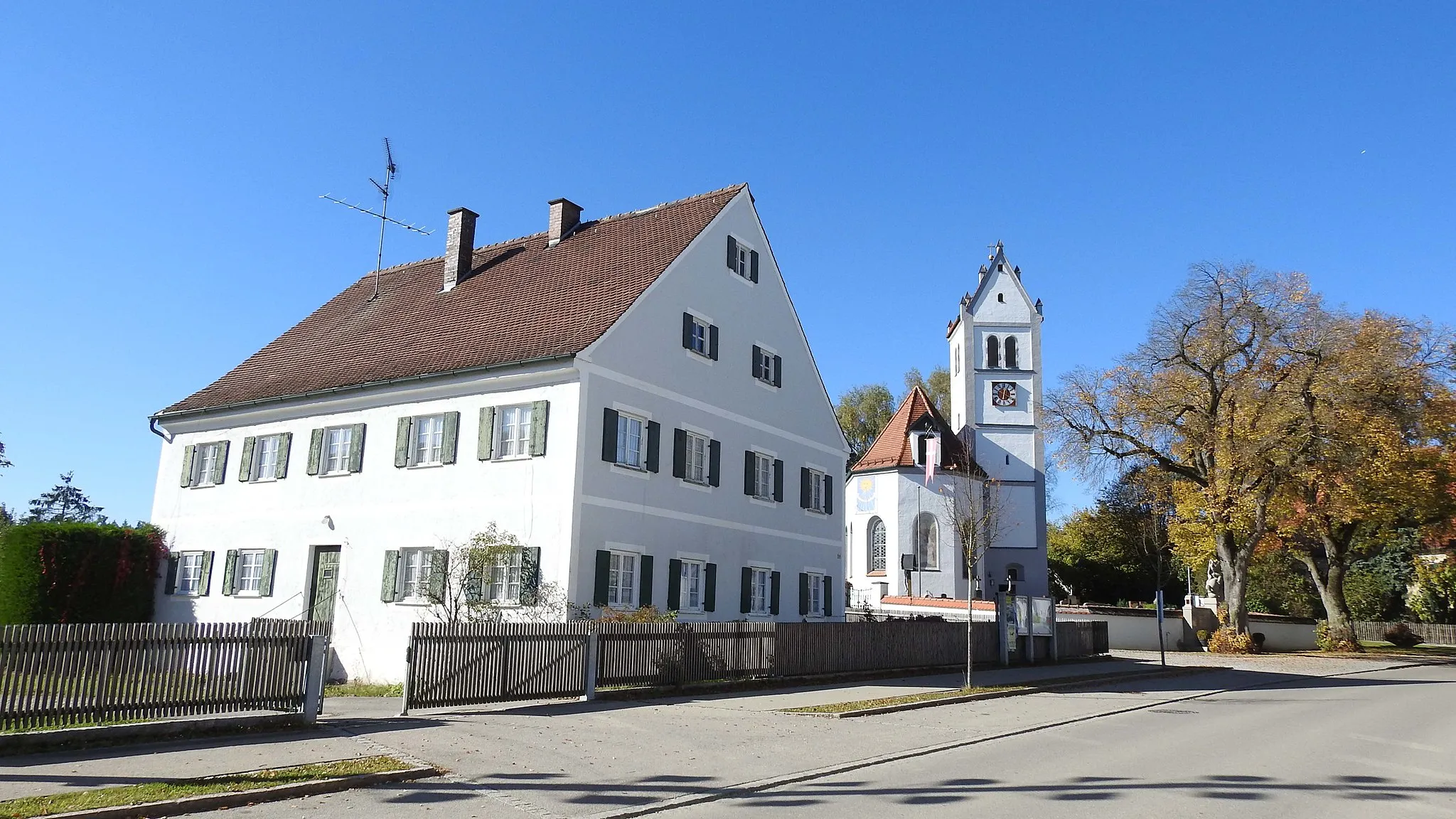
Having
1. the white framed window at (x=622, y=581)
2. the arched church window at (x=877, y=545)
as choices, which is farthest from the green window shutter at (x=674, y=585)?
the arched church window at (x=877, y=545)

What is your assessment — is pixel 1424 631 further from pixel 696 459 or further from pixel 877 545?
pixel 696 459

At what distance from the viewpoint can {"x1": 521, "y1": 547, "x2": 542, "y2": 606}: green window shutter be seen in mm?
20252

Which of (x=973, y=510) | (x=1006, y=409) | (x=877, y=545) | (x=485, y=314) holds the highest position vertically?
(x=1006, y=409)

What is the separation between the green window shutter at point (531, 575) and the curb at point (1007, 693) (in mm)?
6918

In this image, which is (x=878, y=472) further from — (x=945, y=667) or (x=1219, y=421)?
(x=945, y=667)

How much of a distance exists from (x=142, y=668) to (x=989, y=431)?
4523cm

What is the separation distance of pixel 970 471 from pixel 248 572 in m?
34.0

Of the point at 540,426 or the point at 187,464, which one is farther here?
the point at 187,464

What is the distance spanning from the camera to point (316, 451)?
81.6ft

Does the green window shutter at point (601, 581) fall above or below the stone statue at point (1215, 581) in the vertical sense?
below

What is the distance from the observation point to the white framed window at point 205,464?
26984mm

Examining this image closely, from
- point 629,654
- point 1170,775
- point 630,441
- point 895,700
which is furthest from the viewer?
point 630,441

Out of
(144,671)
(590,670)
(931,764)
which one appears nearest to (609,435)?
(590,670)

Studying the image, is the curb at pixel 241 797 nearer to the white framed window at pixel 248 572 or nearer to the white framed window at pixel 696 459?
the white framed window at pixel 696 459
